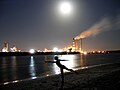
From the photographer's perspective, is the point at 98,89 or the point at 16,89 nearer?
the point at 98,89

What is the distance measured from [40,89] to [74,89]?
3407 millimetres

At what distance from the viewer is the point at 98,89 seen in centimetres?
1301

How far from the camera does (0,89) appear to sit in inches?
806

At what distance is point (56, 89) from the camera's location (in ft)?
52.4

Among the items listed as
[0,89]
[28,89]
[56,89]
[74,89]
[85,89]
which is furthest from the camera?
[0,89]

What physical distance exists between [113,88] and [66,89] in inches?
139

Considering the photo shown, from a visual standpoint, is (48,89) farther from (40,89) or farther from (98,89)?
(98,89)

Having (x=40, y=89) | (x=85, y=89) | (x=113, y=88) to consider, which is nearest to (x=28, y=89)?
(x=40, y=89)

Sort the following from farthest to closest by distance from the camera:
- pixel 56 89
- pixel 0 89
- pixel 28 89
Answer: pixel 0 89
pixel 28 89
pixel 56 89

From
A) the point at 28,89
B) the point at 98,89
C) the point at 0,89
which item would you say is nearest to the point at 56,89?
the point at 28,89

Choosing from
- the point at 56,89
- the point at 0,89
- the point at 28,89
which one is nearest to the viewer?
the point at 56,89

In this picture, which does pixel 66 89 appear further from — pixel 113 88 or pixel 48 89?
pixel 113 88

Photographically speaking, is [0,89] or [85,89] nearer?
[85,89]

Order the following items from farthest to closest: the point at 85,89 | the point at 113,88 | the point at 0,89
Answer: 1. the point at 0,89
2. the point at 85,89
3. the point at 113,88
